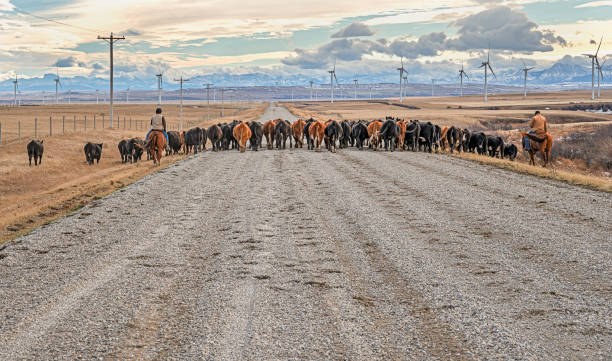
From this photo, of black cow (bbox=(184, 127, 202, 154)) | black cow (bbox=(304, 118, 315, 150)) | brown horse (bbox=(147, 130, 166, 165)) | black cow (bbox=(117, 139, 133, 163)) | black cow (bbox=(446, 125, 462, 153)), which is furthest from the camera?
black cow (bbox=(446, 125, 462, 153))

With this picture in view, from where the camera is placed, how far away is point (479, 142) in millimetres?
33312

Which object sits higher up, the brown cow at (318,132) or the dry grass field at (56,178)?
the brown cow at (318,132)

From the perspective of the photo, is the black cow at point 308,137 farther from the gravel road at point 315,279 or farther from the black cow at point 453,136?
the gravel road at point 315,279

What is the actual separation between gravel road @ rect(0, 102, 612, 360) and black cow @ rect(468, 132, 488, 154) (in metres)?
18.2

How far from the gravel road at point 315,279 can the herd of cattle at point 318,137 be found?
15.8 m

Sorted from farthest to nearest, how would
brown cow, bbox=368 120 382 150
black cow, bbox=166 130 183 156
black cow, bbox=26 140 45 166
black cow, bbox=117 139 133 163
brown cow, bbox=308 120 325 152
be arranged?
black cow, bbox=117 139 133 163, black cow, bbox=166 130 183 156, brown cow, bbox=368 120 382 150, black cow, bbox=26 140 45 166, brown cow, bbox=308 120 325 152

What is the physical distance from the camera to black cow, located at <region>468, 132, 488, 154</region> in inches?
1296

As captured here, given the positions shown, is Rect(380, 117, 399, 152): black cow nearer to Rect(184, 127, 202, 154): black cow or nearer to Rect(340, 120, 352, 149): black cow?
Rect(340, 120, 352, 149): black cow

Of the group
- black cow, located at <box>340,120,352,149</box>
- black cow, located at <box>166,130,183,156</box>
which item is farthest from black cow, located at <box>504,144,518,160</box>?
black cow, located at <box>166,130,183,156</box>

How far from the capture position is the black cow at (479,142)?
3291 cm

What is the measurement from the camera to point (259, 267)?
27.6 feet

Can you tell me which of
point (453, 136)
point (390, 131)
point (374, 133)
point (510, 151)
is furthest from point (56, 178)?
point (510, 151)

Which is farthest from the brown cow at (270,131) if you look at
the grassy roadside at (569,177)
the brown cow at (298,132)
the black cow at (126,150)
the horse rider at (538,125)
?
the horse rider at (538,125)

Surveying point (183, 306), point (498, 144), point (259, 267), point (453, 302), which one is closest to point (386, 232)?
point (259, 267)
